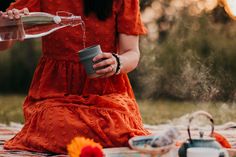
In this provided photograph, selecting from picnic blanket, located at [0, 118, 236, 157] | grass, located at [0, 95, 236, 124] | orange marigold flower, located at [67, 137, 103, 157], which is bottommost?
grass, located at [0, 95, 236, 124]

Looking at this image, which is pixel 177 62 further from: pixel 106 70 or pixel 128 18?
pixel 106 70

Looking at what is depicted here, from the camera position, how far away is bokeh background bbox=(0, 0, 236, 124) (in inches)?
273

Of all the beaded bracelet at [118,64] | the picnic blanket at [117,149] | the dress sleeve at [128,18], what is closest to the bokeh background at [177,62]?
the picnic blanket at [117,149]

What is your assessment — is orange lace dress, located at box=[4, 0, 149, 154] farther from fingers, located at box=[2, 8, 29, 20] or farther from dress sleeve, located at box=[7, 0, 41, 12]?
fingers, located at box=[2, 8, 29, 20]

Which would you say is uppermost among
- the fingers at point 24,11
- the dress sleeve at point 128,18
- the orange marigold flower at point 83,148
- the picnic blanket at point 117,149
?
the fingers at point 24,11

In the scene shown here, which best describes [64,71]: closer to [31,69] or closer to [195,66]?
[195,66]

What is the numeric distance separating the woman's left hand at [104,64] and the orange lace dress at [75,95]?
0.24m

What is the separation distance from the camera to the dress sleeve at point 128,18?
3396mm

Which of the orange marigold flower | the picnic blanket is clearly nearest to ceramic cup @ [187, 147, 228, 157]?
the picnic blanket

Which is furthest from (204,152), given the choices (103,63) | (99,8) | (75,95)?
(99,8)

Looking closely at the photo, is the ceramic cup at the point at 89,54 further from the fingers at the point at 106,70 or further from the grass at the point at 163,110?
the grass at the point at 163,110

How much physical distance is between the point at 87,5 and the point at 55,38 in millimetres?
201

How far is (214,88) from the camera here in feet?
22.8

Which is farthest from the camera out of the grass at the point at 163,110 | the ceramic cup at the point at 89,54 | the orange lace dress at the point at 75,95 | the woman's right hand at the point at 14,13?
the grass at the point at 163,110
